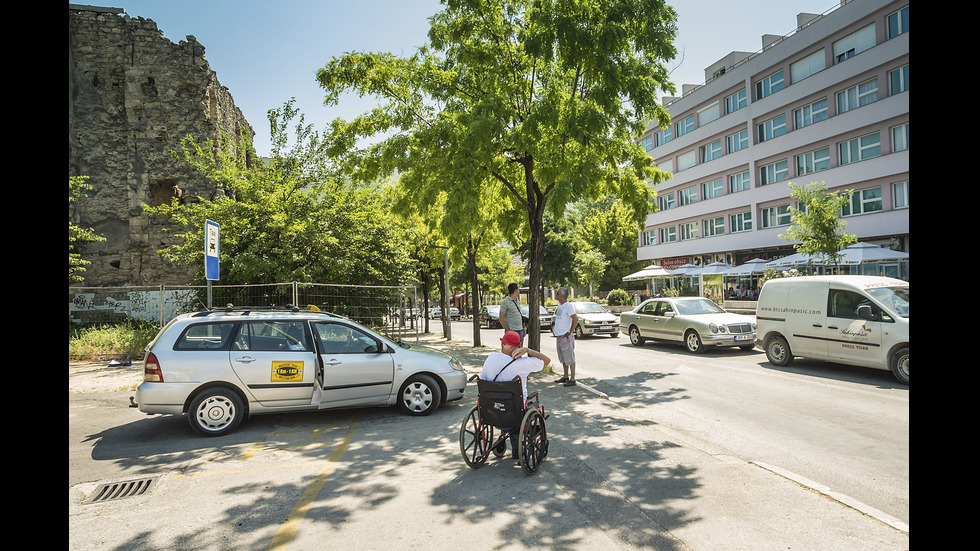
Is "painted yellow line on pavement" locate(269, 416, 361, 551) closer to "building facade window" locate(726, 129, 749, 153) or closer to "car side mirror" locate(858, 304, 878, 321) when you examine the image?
"car side mirror" locate(858, 304, 878, 321)

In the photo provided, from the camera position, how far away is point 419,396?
7.72 meters

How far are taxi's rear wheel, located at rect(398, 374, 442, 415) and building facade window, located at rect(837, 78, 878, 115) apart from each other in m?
30.9

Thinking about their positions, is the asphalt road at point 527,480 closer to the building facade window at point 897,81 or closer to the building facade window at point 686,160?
the building facade window at point 897,81

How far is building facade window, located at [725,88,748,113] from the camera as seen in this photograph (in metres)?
37.0

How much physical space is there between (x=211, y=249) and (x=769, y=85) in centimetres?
3622

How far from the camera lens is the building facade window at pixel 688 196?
42.4 metres

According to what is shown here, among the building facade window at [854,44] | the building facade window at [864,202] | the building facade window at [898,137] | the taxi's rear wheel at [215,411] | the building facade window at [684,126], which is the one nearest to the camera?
A: the taxi's rear wheel at [215,411]

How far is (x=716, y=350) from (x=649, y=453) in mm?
10481

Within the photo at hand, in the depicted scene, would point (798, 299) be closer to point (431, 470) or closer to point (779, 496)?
point (779, 496)

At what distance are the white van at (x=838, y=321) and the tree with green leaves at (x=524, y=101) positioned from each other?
3.68 meters

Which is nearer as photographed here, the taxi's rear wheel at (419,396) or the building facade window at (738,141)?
the taxi's rear wheel at (419,396)

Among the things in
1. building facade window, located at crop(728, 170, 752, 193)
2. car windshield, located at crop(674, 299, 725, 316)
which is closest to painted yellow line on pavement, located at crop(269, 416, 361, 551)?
car windshield, located at crop(674, 299, 725, 316)

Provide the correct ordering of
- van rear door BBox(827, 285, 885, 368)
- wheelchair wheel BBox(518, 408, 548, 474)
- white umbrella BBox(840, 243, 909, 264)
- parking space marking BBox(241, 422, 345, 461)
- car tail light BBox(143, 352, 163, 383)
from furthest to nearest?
white umbrella BBox(840, 243, 909, 264)
van rear door BBox(827, 285, 885, 368)
car tail light BBox(143, 352, 163, 383)
parking space marking BBox(241, 422, 345, 461)
wheelchair wheel BBox(518, 408, 548, 474)

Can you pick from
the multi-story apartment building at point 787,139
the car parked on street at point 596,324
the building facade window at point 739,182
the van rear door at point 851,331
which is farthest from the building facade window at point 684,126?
the van rear door at point 851,331
